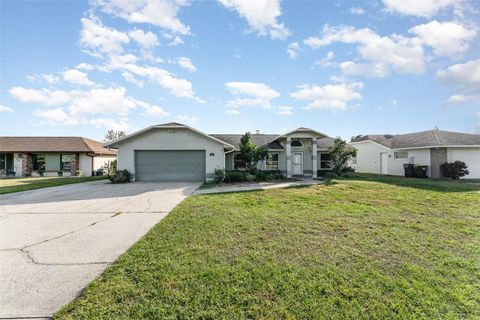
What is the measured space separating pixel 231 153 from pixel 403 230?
15.1 meters

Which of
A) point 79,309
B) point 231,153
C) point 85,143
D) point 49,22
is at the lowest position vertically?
point 79,309

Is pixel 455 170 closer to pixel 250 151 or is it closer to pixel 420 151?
pixel 420 151

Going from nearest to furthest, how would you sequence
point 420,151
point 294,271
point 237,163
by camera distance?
1. point 294,271
2. point 420,151
3. point 237,163

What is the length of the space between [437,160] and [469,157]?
2.36 metres

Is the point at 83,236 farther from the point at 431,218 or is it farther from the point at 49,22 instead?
the point at 49,22

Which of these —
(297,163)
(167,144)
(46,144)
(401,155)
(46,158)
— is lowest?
(297,163)

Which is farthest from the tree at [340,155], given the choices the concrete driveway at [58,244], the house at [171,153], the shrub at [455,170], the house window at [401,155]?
the concrete driveway at [58,244]

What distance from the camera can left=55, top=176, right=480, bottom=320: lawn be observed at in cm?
272

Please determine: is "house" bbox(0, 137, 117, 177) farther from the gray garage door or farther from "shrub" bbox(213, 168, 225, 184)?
"shrub" bbox(213, 168, 225, 184)

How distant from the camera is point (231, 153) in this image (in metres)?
19.5

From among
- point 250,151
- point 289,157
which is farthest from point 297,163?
point 250,151

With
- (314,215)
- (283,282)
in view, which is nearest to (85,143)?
(314,215)

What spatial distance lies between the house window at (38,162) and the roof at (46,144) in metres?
0.87

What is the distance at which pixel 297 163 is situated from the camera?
20047 mm
